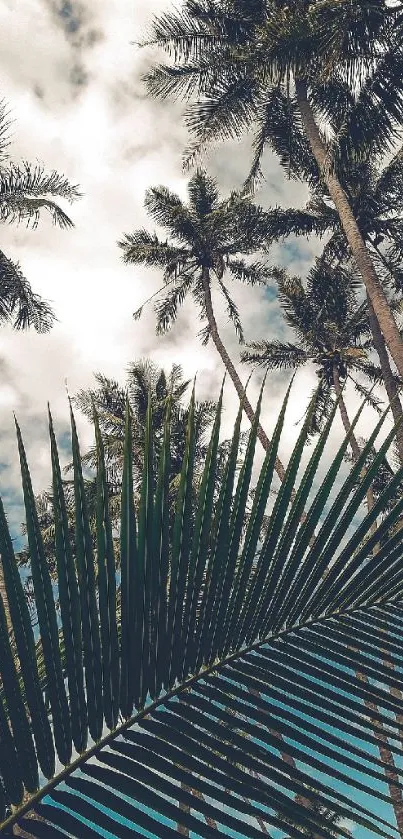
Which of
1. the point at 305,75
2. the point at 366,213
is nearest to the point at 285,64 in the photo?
the point at 305,75

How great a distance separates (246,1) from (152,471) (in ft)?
50.7

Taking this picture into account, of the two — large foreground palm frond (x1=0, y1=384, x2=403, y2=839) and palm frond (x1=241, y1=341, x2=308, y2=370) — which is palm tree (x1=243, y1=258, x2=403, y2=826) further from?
large foreground palm frond (x1=0, y1=384, x2=403, y2=839)

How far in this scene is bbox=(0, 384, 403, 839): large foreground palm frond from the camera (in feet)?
2.85

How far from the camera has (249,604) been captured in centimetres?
107

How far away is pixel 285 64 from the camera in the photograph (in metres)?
12.2

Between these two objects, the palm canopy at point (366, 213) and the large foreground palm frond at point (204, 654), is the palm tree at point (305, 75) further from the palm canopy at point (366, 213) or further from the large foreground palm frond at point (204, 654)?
the large foreground palm frond at point (204, 654)

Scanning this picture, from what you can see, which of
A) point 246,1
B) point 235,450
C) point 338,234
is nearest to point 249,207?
point 338,234

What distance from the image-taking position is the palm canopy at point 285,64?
11250 millimetres

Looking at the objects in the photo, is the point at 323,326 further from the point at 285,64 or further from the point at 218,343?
the point at 285,64

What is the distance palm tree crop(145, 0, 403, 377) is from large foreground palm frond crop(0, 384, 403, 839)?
1110 centimetres

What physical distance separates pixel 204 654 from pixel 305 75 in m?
14.4

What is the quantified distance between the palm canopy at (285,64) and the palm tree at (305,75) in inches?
0.8

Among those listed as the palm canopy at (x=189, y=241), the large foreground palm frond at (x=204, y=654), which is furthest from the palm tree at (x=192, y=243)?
the large foreground palm frond at (x=204, y=654)

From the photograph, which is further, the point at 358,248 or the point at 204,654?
the point at 358,248
